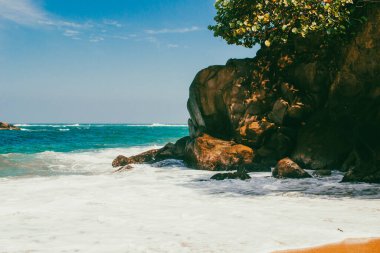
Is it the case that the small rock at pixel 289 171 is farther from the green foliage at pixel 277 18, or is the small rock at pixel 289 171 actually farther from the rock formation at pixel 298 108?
the green foliage at pixel 277 18

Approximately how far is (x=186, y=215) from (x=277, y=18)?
814 centimetres

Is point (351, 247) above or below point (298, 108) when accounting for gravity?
below

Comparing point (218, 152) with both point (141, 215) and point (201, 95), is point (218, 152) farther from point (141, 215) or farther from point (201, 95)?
point (141, 215)

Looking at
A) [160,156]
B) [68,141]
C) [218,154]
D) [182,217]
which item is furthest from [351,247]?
[68,141]

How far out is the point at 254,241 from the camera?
18.5 ft

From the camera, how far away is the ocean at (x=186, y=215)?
566cm

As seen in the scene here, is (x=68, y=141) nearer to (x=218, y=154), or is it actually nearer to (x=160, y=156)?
(x=160, y=156)

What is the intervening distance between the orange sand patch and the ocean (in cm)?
22

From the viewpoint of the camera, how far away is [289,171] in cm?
1223

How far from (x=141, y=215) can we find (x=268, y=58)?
37.0 ft

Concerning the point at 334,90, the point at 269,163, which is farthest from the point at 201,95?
the point at 334,90

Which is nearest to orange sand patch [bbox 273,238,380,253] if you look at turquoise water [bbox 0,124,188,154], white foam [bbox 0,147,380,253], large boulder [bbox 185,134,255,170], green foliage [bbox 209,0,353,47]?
white foam [bbox 0,147,380,253]

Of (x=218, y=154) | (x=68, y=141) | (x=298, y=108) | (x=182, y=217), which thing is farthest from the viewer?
(x=68, y=141)

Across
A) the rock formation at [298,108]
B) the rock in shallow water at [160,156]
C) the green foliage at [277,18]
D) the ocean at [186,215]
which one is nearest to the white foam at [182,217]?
the ocean at [186,215]
